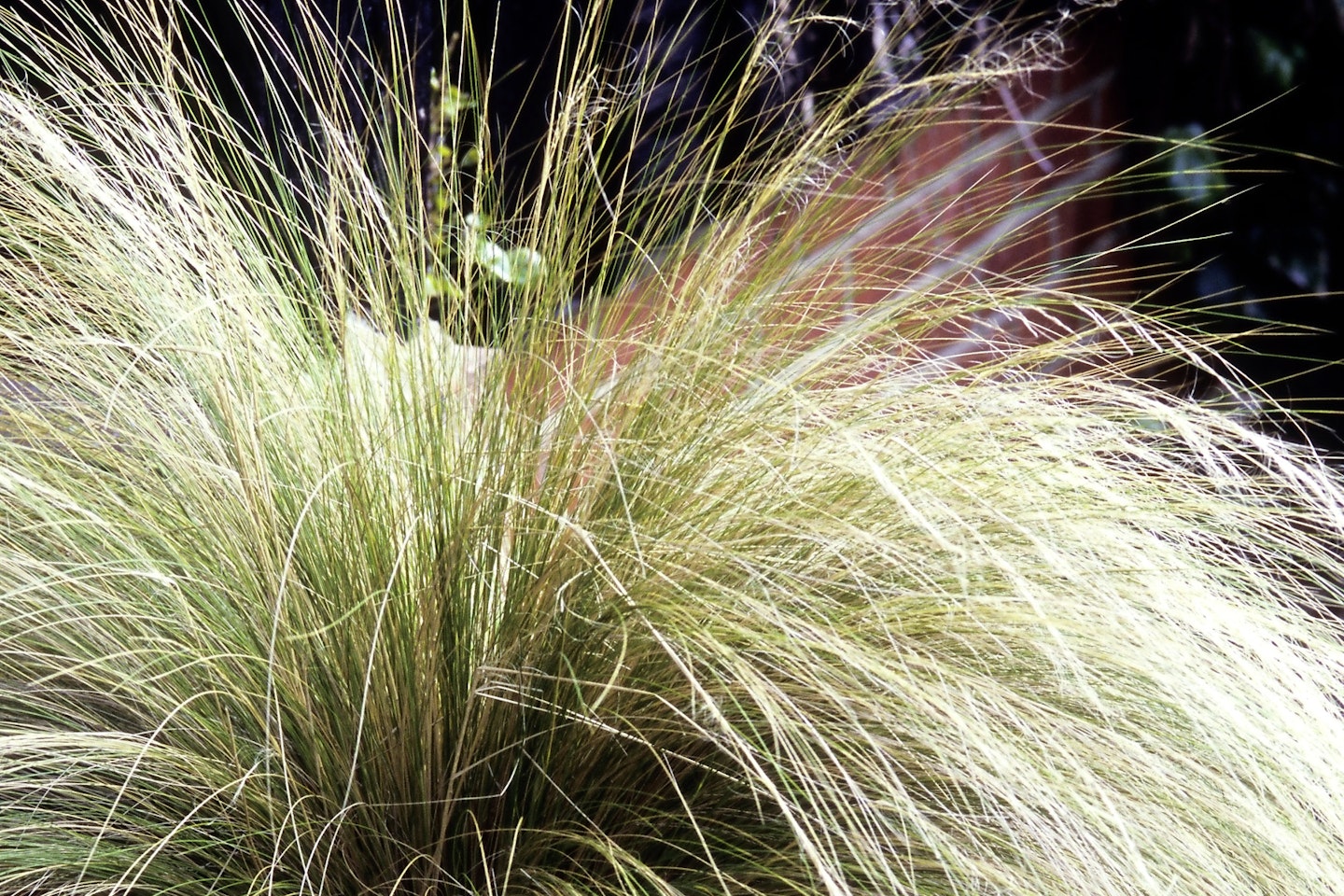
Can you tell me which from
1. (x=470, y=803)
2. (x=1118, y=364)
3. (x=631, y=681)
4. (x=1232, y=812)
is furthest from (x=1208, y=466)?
(x=470, y=803)

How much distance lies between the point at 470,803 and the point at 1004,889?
1.55 ft

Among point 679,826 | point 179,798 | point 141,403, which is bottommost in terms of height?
point 679,826

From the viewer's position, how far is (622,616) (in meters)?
1.06

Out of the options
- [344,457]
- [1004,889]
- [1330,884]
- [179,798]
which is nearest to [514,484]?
[344,457]

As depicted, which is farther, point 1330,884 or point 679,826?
point 679,826

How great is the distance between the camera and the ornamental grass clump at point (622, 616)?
1.07m

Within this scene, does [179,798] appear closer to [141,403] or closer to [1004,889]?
[141,403]

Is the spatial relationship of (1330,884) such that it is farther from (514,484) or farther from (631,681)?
(514,484)

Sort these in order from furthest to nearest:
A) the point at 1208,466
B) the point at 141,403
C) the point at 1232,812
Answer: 1. the point at 141,403
2. the point at 1208,466
3. the point at 1232,812

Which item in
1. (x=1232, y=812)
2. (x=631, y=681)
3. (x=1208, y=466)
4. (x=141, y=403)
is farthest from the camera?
(x=141, y=403)

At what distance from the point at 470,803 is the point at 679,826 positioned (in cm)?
19

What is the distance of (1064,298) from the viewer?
4.17 feet

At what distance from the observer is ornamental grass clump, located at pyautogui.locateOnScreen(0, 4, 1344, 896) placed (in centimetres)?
107

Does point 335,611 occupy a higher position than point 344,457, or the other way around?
point 344,457
